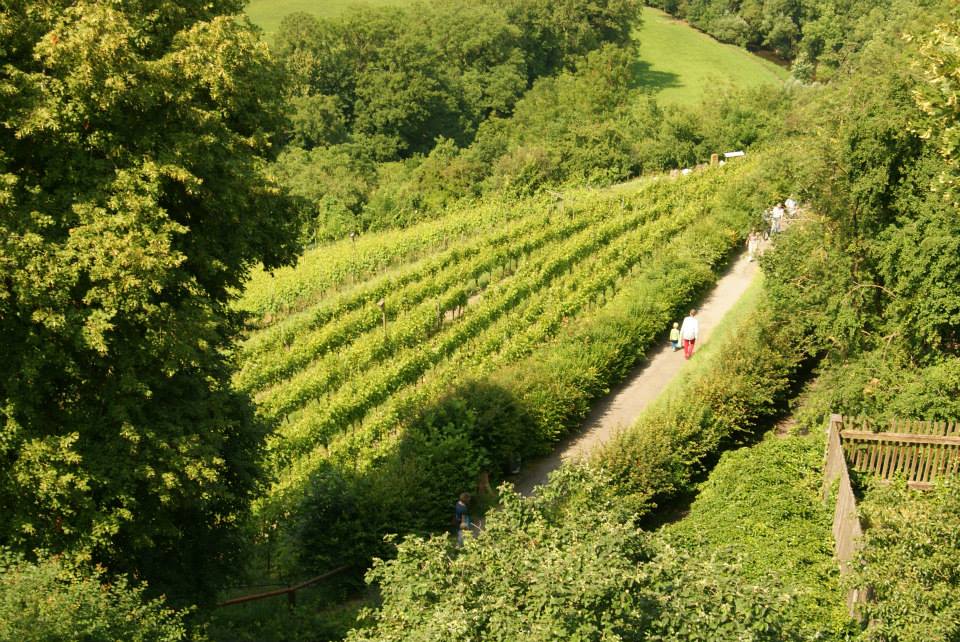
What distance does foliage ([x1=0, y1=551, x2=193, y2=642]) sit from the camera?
8.34m

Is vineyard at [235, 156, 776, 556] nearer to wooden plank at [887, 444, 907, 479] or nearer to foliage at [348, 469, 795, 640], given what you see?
wooden plank at [887, 444, 907, 479]

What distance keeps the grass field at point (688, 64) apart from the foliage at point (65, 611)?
64.5m

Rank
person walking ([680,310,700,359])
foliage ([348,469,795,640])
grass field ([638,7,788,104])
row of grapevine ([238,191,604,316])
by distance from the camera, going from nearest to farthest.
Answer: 1. foliage ([348,469,795,640])
2. person walking ([680,310,700,359])
3. row of grapevine ([238,191,604,316])
4. grass field ([638,7,788,104])

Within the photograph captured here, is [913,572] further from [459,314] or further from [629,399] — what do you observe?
[459,314]

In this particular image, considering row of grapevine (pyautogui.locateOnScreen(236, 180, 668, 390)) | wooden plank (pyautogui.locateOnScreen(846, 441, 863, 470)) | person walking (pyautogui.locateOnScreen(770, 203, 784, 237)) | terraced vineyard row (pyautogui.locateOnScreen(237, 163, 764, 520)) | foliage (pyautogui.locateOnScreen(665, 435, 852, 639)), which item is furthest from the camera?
person walking (pyautogui.locateOnScreen(770, 203, 784, 237))

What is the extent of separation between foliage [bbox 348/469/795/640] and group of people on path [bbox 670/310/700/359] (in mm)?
14879

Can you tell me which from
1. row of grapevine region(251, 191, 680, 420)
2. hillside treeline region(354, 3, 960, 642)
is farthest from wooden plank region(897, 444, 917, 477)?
row of grapevine region(251, 191, 680, 420)

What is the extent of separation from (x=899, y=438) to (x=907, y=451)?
297mm

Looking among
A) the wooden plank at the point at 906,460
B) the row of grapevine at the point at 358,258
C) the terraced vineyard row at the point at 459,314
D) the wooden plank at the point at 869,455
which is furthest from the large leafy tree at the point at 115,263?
the row of grapevine at the point at 358,258

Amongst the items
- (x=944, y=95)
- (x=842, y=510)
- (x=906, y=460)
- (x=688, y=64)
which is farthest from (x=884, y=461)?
(x=688, y=64)

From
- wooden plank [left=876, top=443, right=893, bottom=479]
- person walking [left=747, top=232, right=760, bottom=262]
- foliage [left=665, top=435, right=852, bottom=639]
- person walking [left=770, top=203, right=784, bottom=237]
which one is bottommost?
foliage [left=665, top=435, right=852, bottom=639]

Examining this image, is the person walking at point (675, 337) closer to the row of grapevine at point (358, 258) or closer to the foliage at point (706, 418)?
the foliage at point (706, 418)

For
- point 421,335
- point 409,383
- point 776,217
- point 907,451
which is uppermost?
point 776,217

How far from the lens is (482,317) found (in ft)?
89.9
